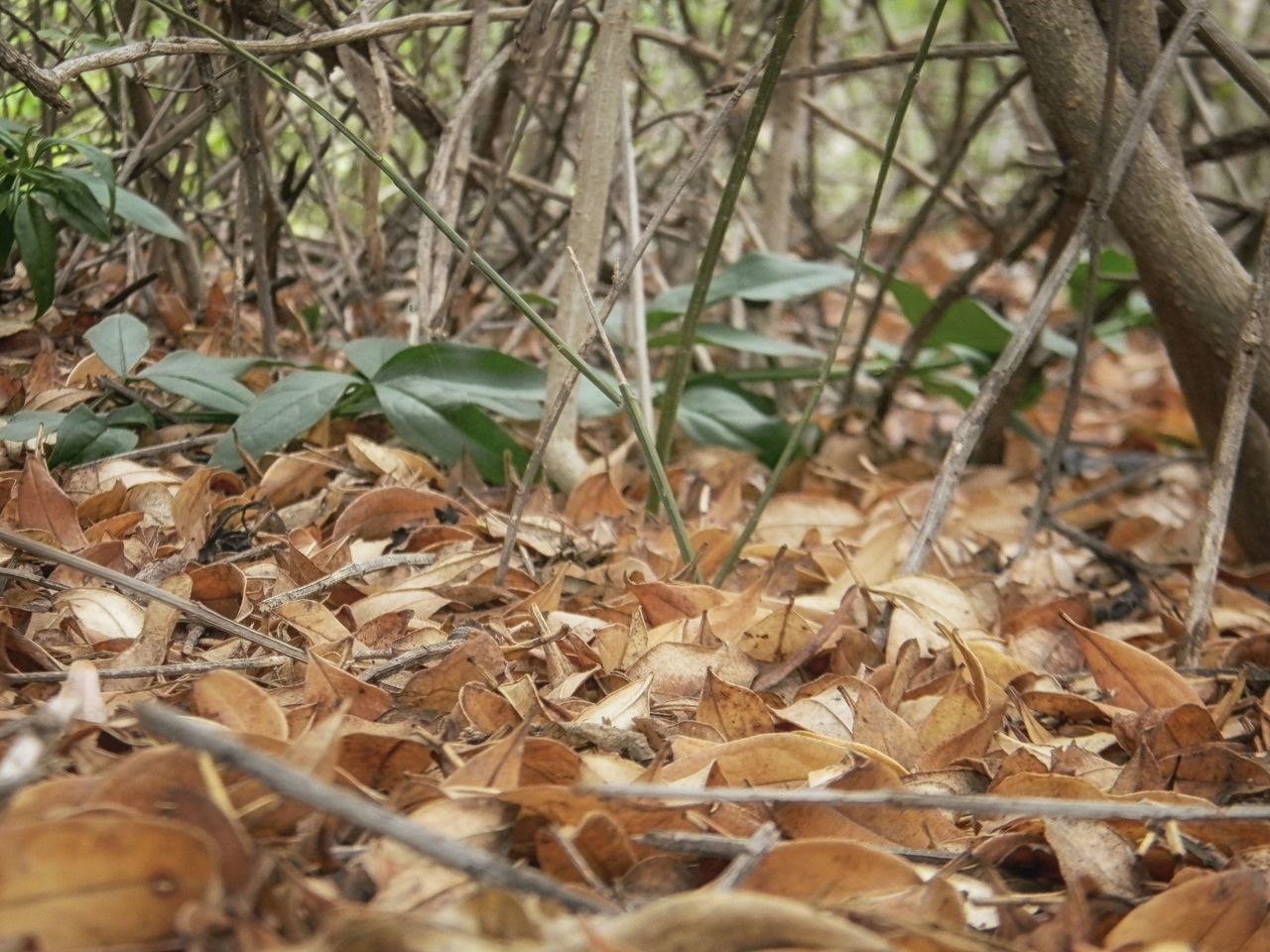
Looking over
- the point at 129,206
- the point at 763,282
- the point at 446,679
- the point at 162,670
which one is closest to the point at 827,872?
the point at 446,679

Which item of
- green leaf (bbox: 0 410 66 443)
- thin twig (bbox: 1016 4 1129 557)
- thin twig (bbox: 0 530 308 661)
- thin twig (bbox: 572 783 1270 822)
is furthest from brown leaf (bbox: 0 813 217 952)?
thin twig (bbox: 1016 4 1129 557)

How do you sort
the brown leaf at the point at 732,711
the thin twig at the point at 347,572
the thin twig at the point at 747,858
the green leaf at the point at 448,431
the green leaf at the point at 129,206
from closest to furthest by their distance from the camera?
the thin twig at the point at 747,858
the brown leaf at the point at 732,711
the thin twig at the point at 347,572
the green leaf at the point at 129,206
the green leaf at the point at 448,431

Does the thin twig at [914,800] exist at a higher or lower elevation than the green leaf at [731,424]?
higher

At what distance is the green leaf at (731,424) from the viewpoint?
158 centimetres

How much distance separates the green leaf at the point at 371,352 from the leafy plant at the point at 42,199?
271 millimetres

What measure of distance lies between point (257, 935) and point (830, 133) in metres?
3.19

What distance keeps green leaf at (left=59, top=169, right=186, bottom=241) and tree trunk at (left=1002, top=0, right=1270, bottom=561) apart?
842 mm

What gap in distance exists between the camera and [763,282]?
1642 mm

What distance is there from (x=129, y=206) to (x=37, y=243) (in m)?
0.14

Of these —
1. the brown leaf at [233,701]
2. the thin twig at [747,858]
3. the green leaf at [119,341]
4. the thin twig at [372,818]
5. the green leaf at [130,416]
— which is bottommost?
the green leaf at [130,416]

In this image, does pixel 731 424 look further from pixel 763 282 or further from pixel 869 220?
pixel 869 220

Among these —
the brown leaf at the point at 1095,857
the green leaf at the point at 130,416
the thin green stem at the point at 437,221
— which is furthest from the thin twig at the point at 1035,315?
the green leaf at the point at 130,416

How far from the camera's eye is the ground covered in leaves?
21.3 inches

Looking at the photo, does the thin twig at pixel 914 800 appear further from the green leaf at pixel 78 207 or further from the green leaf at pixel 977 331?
the green leaf at pixel 977 331
